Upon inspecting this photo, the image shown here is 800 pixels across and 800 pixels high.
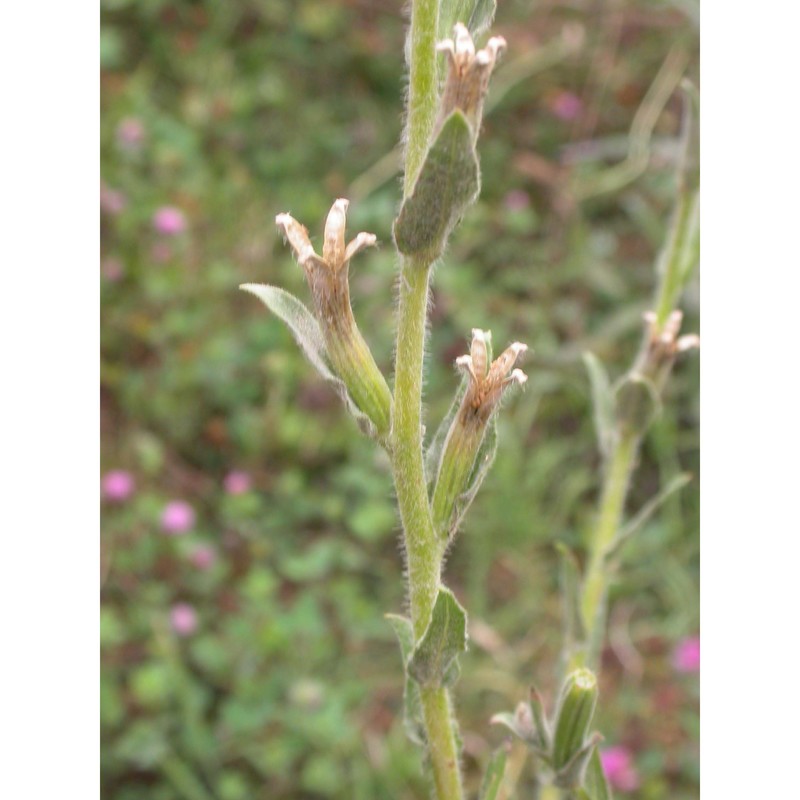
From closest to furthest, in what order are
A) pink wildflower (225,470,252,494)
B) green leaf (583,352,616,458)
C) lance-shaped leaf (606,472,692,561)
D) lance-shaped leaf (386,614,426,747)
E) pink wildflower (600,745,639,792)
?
lance-shaped leaf (386,614,426,747), lance-shaped leaf (606,472,692,561), green leaf (583,352,616,458), pink wildflower (600,745,639,792), pink wildflower (225,470,252,494)

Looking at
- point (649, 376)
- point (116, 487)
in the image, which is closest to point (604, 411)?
point (649, 376)

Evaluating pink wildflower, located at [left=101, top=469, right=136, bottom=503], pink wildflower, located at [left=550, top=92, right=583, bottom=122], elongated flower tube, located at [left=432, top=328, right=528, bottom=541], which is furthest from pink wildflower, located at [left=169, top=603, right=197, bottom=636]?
pink wildflower, located at [left=550, top=92, right=583, bottom=122]

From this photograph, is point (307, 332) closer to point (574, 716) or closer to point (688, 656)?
point (574, 716)

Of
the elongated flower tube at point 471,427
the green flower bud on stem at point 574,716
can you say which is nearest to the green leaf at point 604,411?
the green flower bud on stem at point 574,716

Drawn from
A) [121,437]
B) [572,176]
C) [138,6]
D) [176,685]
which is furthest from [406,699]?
[138,6]

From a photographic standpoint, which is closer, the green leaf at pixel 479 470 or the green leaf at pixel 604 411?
the green leaf at pixel 479 470

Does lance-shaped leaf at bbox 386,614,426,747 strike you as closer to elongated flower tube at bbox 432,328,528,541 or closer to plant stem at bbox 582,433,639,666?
Result: elongated flower tube at bbox 432,328,528,541

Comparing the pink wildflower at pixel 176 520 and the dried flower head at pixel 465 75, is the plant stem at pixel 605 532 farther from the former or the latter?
the pink wildflower at pixel 176 520
